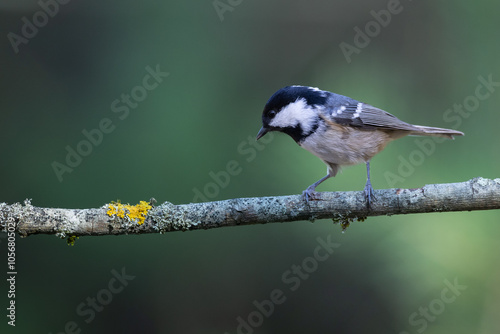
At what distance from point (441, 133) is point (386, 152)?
0.54m

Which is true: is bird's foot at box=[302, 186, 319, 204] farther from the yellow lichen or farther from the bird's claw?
the yellow lichen

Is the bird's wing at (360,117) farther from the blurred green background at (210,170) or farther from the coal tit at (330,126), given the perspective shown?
the blurred green background at (210,170)

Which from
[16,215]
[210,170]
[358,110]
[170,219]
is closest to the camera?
[16,215]

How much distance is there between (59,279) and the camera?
366 cm

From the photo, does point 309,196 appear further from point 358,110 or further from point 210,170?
point 210,170

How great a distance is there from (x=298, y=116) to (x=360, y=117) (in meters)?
0.42

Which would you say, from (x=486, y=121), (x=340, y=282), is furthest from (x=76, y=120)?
(x=486, y=121)

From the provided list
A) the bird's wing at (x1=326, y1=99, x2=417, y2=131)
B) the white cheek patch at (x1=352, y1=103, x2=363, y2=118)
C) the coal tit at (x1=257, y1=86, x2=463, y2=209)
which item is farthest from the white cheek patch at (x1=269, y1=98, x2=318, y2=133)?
the white cheek patch at (x1=352, y1=103, x2=363, y2=118)

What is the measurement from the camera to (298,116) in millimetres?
3258

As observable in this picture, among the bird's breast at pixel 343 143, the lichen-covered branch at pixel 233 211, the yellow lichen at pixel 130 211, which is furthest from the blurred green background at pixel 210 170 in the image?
the yellow lichen at pixel 130 211

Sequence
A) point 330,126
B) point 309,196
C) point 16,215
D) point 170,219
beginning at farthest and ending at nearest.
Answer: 1. point 330,126
2. point 309,196
3. point 170,219
4. point 16,215

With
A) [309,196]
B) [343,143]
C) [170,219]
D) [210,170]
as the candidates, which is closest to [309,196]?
[309,196]

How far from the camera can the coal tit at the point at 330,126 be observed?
3225 millimetres

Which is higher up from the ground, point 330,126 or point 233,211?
point 330,126
